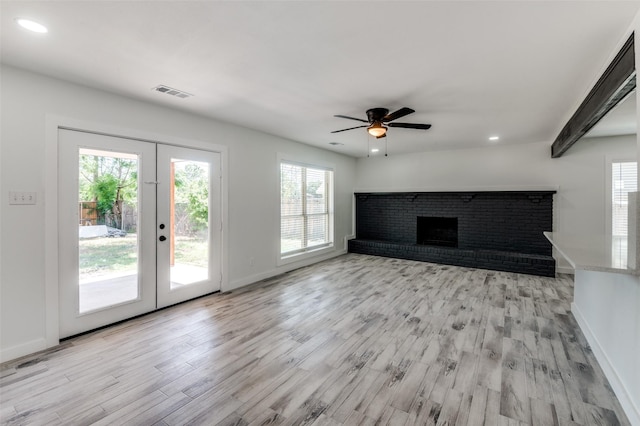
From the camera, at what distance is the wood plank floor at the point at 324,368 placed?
1883mm

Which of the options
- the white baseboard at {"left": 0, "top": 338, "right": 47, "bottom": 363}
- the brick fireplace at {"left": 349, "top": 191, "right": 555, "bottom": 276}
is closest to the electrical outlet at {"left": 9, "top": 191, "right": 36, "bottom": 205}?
the white baseboard at {"left": 0, "top": 338, "right": 47, "bottom": 363}

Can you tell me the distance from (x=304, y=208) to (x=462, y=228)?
351cm

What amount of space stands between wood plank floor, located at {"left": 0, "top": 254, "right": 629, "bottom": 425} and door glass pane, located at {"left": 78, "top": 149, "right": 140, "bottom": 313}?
406mm

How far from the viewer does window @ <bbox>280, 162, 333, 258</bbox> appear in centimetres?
562

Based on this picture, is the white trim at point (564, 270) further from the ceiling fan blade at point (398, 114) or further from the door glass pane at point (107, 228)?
the door glass pane at point (107, 228)

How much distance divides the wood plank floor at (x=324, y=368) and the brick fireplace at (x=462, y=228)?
184 centimetres

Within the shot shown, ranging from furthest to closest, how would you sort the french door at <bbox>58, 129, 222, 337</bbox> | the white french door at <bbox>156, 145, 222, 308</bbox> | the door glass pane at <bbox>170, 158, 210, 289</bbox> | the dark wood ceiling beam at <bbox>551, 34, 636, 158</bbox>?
the door glass pane at <bbox>170, 158, 210, 289</bbox> < the white french door at <bbox>156, 145, 222, 308</bbox> < the french door at <bbox>58, 129, 222, 337</bbox> < the dark wood ceiling beam at <bbox>551, 34, 636, 158</bbox>

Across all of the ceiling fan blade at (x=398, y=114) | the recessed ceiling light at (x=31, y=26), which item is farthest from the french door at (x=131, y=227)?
the ceiling fan blade at (x=398, y=114)

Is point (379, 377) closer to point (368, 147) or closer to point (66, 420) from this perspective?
point (66, 420)

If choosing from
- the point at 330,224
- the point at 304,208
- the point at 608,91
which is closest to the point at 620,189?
the point at 608,91

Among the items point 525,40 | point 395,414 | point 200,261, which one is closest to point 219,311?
point 200,261

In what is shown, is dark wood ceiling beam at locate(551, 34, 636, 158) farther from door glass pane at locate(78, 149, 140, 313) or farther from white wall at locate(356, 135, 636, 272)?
door glass pane at locate(78, 149, 140, 313)

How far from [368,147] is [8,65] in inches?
209

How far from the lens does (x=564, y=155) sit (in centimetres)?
550
